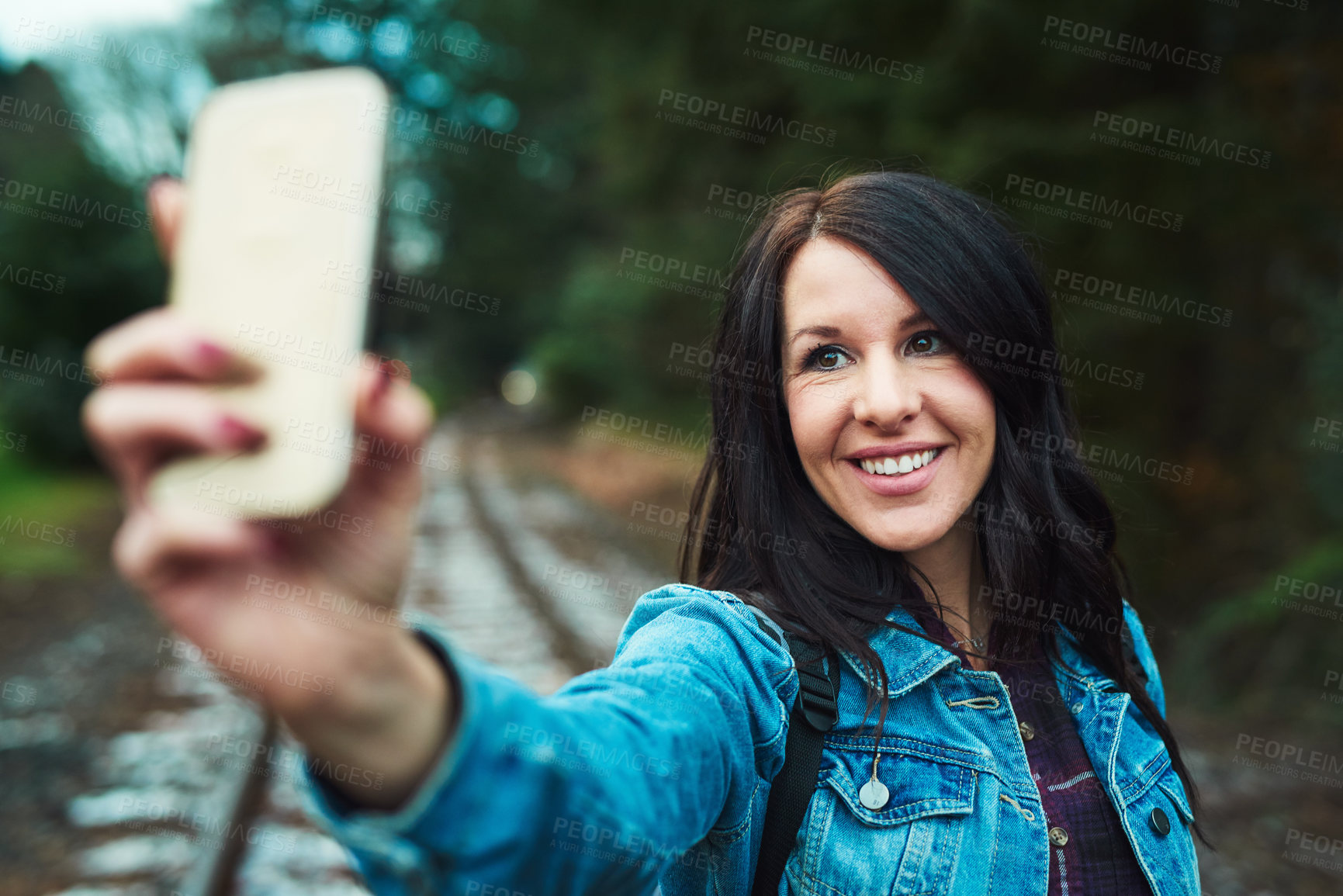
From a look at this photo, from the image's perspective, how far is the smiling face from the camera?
1751 millimetres

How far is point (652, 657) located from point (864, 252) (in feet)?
3.20

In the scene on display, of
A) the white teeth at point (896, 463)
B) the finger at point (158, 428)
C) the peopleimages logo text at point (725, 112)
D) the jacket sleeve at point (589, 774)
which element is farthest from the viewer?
the peopleimages logo text at point (725, 112)

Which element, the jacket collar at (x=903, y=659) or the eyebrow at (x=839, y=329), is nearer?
the jacket collar at (x=903, y=659)

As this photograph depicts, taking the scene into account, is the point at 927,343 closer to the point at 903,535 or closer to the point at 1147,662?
the point at 903,535

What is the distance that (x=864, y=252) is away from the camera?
1.79 meters

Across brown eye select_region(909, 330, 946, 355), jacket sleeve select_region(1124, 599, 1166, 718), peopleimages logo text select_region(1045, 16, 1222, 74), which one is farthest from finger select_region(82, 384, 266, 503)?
peopleimages logo text select_region(1045, 16, 1222, 74)

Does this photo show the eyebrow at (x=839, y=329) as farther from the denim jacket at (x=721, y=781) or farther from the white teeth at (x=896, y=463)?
the denim jacket at (x=721, y=781)

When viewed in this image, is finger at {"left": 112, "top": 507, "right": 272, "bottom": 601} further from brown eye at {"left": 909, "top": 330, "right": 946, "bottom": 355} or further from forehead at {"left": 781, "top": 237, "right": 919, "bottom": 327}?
brown eye at {"left": 909, "top": 330, "right": 946, "bottom": 355}

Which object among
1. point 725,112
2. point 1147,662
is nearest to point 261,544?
point 1147,662

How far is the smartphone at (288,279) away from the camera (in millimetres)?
727

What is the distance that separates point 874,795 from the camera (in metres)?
1.54

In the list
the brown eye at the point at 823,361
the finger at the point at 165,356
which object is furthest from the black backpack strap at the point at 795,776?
the finger at the point at 165,356

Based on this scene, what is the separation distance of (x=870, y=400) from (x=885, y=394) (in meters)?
0.03

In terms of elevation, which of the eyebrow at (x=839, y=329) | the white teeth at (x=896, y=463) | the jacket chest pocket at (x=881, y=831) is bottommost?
the jacket chest pocket at (x=881, y=831)
